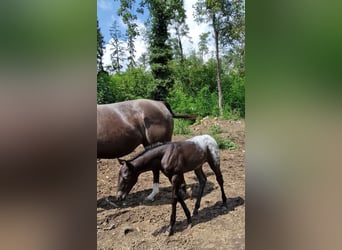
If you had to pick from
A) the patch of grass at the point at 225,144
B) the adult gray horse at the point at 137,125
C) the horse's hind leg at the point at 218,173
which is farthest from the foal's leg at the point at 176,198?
the patch of grass at the point at 225,144

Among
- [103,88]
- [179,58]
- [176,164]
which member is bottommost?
[176,164]

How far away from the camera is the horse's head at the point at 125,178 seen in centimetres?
195

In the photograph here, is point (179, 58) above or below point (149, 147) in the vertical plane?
above

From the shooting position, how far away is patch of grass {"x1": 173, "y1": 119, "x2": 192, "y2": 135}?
78.7 inches

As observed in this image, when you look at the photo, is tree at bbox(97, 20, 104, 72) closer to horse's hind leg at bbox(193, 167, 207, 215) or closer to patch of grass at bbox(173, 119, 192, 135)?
patch of grass at bbox(173, 119, 192, 135)

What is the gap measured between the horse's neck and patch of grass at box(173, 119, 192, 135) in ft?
0.55

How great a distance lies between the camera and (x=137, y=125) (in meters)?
2.00

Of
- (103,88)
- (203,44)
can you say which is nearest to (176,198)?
(103,88)

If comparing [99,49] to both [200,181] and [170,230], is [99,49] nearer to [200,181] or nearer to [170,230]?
[200,181]

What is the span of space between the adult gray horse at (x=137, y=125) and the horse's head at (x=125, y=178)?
0.24 ft

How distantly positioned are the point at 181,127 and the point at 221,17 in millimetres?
762

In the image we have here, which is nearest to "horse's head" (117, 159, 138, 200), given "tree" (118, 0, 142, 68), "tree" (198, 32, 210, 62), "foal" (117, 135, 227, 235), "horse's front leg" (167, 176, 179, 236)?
"foal" (117, 135, 227, 235)
